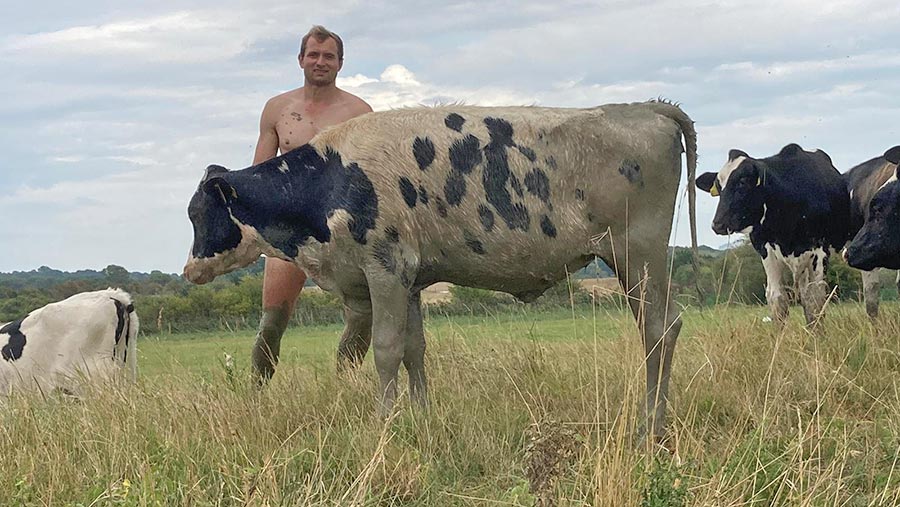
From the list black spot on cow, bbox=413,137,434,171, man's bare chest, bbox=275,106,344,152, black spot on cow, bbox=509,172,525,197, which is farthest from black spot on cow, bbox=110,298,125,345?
black spot on cow, bbox=509,172,525,197

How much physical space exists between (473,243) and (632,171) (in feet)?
3.49

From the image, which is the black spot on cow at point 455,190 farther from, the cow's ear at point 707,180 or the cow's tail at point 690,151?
the cow's ear at point 707,180

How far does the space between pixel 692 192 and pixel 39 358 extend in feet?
22.2

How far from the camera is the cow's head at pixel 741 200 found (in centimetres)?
1044

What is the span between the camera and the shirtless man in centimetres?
755

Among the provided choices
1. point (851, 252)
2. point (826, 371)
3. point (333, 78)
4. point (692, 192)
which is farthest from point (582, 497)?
point (851, 252)

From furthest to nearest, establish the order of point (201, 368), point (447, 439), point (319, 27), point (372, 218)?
point (201, 368) → point (319, 27) → point (372, 218) → point (447, 439)

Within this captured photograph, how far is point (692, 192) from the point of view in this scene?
6242 mm

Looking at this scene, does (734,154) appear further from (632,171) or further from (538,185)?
(538,185)

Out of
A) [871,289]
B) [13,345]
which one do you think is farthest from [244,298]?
[871,289]

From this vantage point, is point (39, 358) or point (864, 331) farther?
point (39, 358)

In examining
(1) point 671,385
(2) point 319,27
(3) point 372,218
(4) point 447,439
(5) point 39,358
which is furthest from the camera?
(5) point 39,358

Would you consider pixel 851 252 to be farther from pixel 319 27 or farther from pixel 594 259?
pixel 319 27

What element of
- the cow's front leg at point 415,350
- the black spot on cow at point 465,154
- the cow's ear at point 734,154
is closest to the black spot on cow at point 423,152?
the black spot on cow at point 465,154
